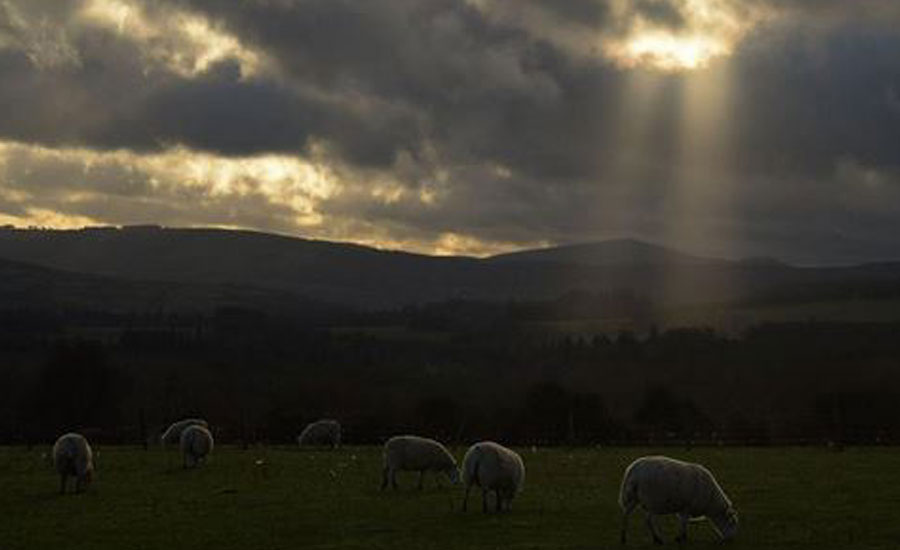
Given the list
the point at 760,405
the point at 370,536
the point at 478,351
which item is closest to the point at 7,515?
the point at 370,536

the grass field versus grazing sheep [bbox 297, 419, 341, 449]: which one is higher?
grazing sheep [bbox 297, 419, 341, 449]

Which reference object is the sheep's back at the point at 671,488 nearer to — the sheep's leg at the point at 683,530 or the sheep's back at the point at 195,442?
the sheep's leg at the point at 683,530

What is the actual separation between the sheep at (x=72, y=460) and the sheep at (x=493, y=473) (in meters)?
13.5

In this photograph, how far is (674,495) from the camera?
26.1 m

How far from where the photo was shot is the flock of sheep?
26.1 m

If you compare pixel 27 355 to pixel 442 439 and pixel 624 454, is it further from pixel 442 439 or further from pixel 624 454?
pixel 624 454

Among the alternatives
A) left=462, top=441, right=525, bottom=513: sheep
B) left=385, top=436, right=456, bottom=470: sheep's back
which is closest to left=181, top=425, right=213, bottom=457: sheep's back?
left=385, top=436, right=456, bottom=470: sheep's back

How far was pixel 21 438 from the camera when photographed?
75.6 metres

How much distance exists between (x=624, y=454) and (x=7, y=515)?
3417cm

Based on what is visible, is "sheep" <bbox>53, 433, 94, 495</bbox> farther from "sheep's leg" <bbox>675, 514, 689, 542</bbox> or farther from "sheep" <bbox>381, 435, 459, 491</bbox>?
"sheep's leg" <bbox>675, 514, 689, 542</bbox>

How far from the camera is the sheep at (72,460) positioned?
3794cm

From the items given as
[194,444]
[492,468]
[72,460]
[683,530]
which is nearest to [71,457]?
[72,460]

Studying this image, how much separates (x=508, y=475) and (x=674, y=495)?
7.15 meters

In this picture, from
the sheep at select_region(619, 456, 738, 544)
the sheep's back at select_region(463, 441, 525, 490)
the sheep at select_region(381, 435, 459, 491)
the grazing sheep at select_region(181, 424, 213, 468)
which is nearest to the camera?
the sheep at select_region(619, 456, 738, 544)
